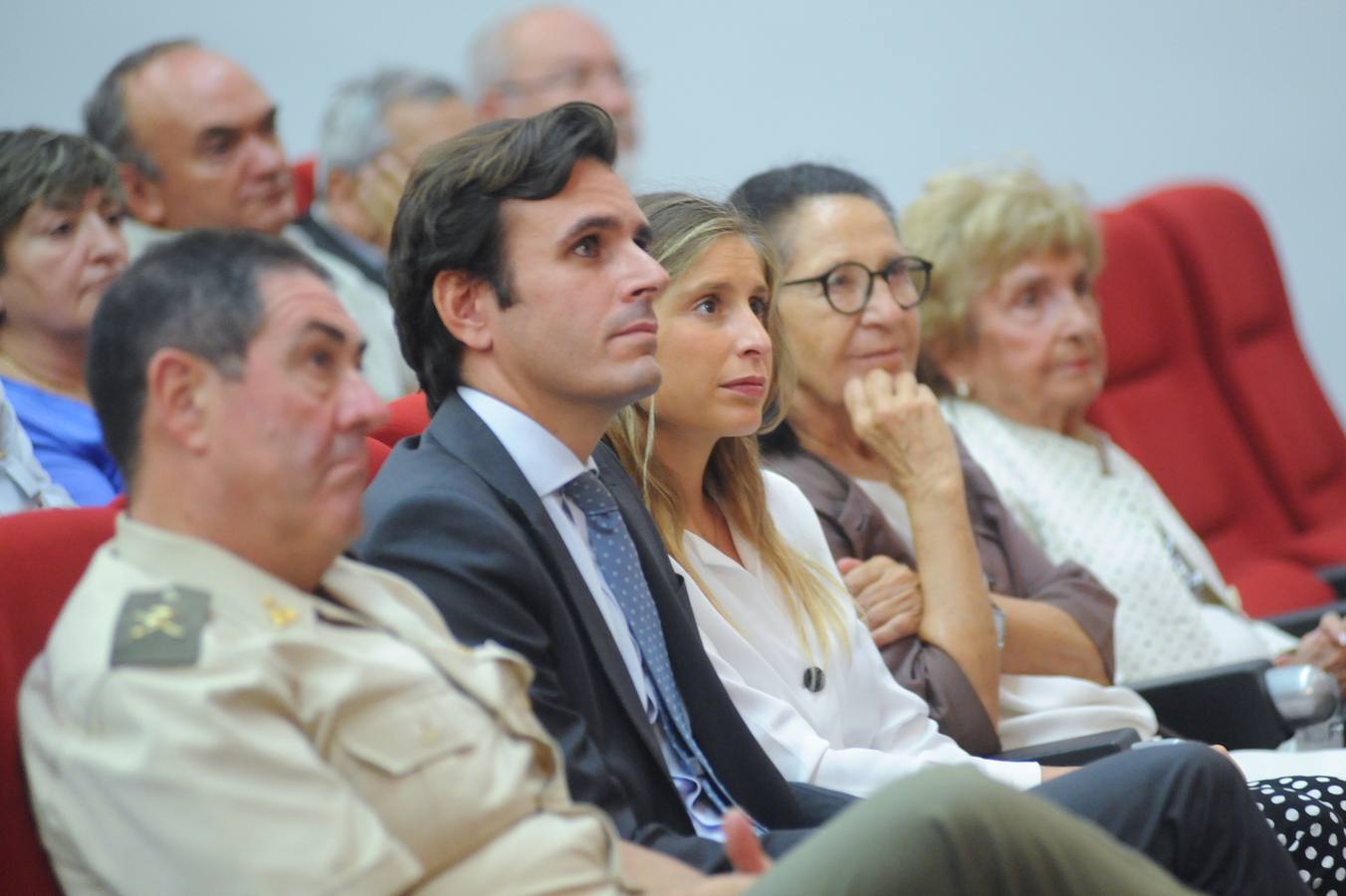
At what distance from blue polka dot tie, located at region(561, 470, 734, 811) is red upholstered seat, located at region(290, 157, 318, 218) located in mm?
2628

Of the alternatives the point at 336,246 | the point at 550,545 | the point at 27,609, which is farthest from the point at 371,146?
the point at 27,609

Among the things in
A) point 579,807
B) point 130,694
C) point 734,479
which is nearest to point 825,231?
point 734,479

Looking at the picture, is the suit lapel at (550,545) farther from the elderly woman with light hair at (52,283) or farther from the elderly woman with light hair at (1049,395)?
the elderly woman with light hair at (1049,395)

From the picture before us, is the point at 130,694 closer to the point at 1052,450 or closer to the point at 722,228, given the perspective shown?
the point at 722,228

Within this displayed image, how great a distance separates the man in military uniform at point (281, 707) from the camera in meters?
1.24

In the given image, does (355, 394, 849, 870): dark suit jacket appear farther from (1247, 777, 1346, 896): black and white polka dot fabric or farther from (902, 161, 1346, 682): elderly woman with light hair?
(902, 161, 1346, 682): elderly woman with light hair

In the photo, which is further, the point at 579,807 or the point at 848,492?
the point at 848,492

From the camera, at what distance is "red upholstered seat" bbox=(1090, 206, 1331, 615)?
361cm

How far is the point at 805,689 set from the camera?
2094mm

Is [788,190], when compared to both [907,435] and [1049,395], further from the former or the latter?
[1049,395]

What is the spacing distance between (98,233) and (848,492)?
1183 millimetres

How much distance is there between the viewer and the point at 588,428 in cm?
185

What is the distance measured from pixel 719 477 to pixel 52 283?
3.57ft

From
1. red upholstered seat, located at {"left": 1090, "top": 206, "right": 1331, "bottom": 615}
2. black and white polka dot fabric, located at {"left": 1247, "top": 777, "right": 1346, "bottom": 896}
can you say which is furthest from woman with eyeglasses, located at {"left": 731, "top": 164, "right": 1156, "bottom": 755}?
red upholstered seat, located at {"left": 1090, "top": 206, "right": 1331, "bottom": 615}
